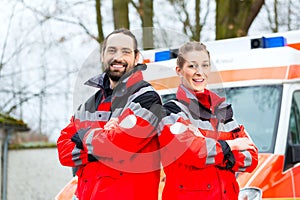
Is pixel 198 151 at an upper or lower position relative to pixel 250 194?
upper

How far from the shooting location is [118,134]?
361 cm

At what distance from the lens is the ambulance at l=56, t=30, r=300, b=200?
5188 millimetres

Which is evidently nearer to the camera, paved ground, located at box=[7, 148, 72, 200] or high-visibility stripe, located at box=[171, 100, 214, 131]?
high-visibility stripe, located at box=[171, 100, 214, 131]

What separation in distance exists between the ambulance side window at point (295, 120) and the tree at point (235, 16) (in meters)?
5.63

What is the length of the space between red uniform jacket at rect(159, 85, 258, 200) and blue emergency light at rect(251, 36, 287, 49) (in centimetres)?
228

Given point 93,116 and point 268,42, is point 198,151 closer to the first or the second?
point 93,116

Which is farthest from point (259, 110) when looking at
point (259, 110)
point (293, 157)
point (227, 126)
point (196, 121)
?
point (196, 121)

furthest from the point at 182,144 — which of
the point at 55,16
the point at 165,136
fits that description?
the point at 55,16

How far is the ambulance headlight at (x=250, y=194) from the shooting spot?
498 centimetres

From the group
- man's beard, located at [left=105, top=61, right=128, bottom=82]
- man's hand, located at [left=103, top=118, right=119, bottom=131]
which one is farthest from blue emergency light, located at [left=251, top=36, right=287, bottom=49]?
man's hand, located at [left=103, top=118, right=119, bottom=131]

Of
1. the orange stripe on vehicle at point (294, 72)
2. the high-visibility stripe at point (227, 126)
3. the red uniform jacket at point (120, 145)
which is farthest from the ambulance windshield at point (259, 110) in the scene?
the red uniform jacket at point (120, 145)

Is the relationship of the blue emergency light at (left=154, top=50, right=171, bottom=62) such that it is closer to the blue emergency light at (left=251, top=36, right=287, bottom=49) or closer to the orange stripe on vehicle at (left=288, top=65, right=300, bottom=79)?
the blue emergency light at (left=251, top=36, right=287, bottom=49)

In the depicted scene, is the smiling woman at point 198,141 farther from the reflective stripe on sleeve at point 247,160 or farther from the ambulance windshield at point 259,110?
the ambulance windshield at point 259,110

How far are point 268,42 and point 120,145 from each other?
9.80ft
